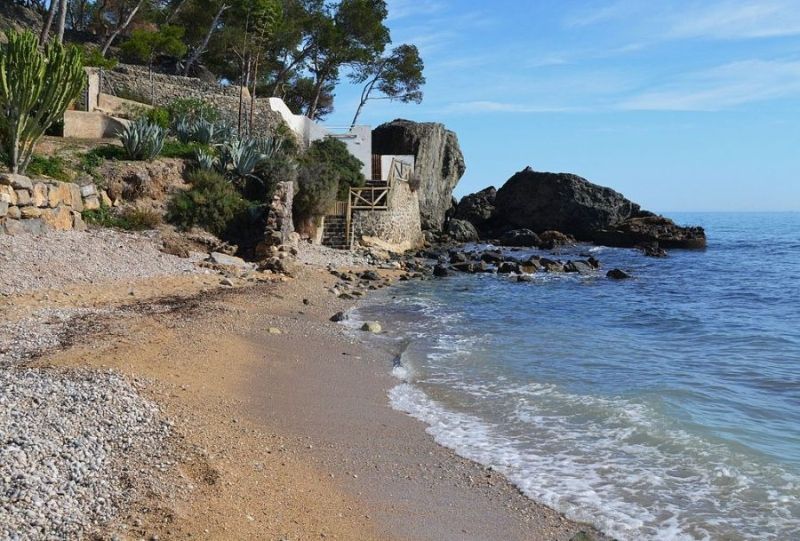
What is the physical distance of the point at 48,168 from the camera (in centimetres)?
1814

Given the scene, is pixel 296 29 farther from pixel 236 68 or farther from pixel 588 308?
pixel 588 308

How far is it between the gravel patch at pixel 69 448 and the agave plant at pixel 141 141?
1484 cm

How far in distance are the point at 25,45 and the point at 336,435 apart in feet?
44.3

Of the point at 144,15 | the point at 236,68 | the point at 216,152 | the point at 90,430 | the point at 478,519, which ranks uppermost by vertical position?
the point at 144,15

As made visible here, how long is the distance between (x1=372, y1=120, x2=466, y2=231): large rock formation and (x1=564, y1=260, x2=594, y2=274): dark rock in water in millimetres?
14361

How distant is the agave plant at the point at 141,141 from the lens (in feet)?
68.6

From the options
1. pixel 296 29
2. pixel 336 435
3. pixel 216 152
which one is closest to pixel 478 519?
pixel 336 435

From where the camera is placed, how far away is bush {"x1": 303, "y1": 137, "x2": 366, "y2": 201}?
101 ft

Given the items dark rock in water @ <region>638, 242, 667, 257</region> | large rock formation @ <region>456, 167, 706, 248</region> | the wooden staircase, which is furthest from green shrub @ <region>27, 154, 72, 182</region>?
large rock formation @ <region>456, 167, 706, 248</region>

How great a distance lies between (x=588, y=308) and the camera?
19.7 m

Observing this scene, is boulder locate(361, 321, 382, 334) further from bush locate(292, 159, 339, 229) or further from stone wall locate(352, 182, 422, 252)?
stone wall locate(352, 182, 422, 252)

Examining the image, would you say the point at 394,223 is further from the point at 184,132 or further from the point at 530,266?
the point at 184,132

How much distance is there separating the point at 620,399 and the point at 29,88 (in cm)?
1485

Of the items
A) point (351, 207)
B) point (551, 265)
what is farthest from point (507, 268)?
point (351, 207)
